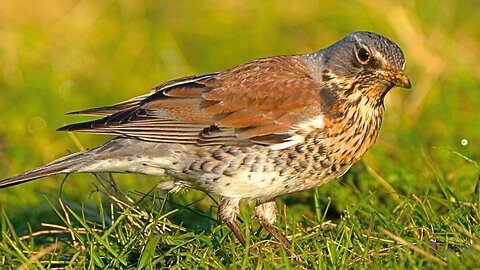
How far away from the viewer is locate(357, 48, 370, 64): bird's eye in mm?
6238

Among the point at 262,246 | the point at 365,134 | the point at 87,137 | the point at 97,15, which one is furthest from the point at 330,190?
the point at 97,15

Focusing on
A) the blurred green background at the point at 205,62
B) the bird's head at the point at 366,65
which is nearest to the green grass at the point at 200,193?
the blurred green background at the point at 205,62

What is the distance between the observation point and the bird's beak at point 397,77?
6062 millimetres

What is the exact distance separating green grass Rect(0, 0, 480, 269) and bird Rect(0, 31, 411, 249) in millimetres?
233

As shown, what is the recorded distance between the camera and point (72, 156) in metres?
6.60

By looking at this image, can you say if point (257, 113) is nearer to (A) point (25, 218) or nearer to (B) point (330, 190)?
(B) point (330, 190)

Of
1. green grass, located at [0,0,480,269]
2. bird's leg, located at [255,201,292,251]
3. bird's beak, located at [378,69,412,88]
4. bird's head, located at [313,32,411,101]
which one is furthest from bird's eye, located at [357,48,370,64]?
bird's leg, located at [255,201,292,251]

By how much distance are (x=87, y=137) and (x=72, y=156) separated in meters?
3.61

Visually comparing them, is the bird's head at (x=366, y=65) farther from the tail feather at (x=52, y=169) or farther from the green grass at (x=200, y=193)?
the tail feather at (x=52, y=169)

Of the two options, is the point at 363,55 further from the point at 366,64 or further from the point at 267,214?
the point at 267,214

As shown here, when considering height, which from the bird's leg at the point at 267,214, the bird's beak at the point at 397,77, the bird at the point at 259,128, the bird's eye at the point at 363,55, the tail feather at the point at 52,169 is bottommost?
the bird's leg at the point at 267,214

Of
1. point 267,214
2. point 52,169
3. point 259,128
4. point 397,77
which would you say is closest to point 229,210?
point 267,214

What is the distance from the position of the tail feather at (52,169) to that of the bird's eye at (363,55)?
172cm

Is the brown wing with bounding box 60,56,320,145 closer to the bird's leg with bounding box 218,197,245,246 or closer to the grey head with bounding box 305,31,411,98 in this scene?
the grey head with bounding box 305,31,411,98
